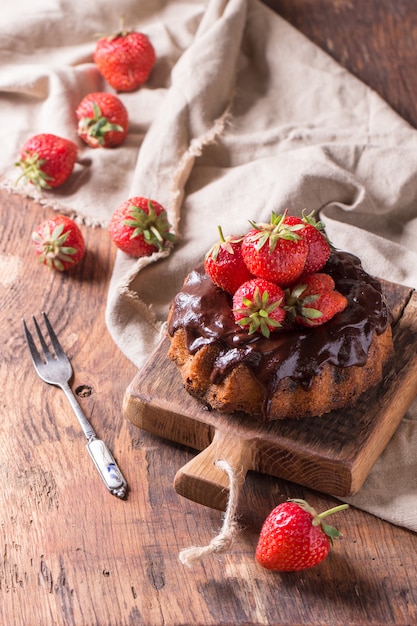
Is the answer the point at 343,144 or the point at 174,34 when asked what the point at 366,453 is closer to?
the point at 343,144

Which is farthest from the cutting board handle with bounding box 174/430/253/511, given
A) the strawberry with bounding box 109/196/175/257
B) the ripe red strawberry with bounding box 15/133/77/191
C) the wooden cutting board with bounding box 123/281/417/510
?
the ripe red strawberry with bounding box 15/133/77/191

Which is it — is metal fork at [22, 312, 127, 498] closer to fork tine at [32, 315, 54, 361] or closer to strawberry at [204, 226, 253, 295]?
fork tine at [32, 315, 54, 361]

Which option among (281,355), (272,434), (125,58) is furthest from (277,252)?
(125,58)

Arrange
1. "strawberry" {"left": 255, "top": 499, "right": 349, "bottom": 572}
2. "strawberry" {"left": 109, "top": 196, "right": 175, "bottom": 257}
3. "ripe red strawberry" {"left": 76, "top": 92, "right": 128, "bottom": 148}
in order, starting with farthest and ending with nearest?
"ripe red strawberry" {"left": 76, "top": 92, "right": 128, "bottom": 148}, "strawberry" {"left": 109, "top": 196, "right": 175, "bottom": 257}, "strawberry" {"left": 255, "top": 499, "right": 349, "bottom": 572}

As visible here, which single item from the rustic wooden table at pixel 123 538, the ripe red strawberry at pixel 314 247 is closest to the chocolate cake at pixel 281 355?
the ripe red strawberry at pixel 314 247

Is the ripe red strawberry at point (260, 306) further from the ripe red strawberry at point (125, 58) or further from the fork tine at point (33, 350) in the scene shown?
the ripe red strawberry at point (125, 58)
